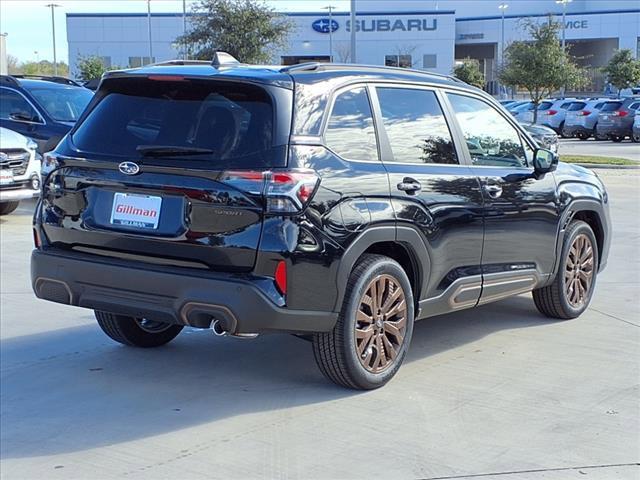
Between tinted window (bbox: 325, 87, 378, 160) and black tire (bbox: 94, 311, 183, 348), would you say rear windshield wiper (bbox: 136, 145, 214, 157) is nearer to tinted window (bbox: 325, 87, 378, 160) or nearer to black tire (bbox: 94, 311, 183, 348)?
tinted window (bbox: 325, 87, 378, 160)

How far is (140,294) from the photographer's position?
4785 mm

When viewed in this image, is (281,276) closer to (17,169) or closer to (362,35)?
(17,169)

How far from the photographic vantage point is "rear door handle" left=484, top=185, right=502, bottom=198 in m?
5.97

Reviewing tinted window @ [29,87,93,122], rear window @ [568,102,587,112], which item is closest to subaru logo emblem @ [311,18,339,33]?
rear window @ [568,102,587,112]

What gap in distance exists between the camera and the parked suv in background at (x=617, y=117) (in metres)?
34.1

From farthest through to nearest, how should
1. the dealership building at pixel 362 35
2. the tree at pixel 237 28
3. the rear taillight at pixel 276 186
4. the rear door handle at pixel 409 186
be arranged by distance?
the dealership building at pixel 362 35
the tree at pixel 237 28
the rear door handle at pixel 409 186
the rear taillight at pixel 276 186

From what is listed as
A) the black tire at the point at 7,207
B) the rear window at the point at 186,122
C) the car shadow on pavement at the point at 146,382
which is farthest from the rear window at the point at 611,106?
the rear window at the point at 186,122

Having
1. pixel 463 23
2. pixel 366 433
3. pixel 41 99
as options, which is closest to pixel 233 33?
pixel 41 99

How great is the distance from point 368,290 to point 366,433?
0.86 meters

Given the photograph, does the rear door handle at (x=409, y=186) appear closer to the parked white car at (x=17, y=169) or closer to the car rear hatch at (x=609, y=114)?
the parked white car at (x=17, y=169)

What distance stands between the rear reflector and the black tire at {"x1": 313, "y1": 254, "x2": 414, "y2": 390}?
1.55 feet

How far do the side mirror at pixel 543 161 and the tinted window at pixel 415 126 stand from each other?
0.92 meters

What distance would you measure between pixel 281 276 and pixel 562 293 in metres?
3.12

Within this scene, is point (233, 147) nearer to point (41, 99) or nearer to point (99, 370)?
point (99, 370)
